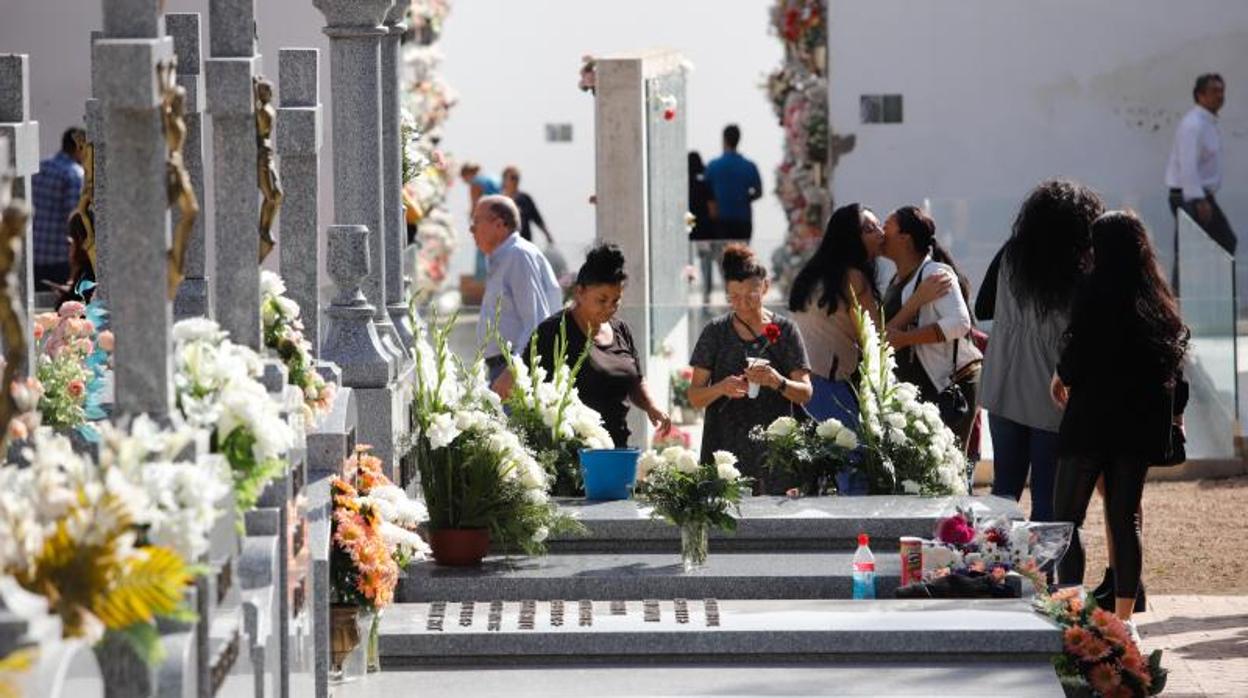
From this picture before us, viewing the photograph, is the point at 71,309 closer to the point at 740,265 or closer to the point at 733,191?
the point at 740,265

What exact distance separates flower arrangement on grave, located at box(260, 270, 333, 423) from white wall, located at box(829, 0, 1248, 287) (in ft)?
40.5

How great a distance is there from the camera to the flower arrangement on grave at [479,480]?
7762 millimetres

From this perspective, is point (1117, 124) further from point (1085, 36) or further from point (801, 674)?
point (801, 674)

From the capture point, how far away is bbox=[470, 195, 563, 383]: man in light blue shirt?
36.1 feet

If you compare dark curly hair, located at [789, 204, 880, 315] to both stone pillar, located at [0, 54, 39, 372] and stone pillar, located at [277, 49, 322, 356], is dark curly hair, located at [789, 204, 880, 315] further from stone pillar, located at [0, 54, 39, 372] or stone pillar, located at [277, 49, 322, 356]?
stone pillar, located at [0, 54, 39, 372]

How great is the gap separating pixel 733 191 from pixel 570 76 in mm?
6448

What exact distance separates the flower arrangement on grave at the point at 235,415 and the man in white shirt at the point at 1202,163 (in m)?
12.8

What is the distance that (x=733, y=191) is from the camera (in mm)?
20969

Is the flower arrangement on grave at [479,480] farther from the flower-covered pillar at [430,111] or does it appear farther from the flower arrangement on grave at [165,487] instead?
the flower-covered pillar at [430,111]

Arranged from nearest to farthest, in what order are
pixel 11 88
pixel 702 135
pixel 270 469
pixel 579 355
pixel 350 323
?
pixel 270 469 → pixel 11 88 → pixel 350 323 → pixel 579 355 → pixel 702 135

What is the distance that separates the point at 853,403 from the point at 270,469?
528 centimetres

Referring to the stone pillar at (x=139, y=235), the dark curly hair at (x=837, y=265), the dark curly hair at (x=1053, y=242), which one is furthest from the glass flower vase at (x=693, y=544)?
the stone pillar at (x=139, y=235)

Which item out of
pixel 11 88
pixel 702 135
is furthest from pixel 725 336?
pixel 702 135

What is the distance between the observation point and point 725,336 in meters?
9.51
